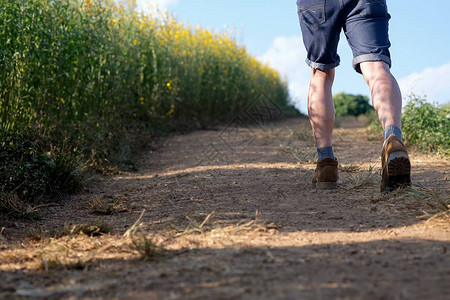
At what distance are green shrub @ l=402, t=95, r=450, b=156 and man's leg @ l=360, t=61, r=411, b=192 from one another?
240 centimetres

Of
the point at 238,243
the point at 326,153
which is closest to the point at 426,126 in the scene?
the point at 326,153

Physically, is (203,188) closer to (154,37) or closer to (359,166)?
(359,166)

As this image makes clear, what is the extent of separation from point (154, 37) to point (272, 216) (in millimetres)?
5690

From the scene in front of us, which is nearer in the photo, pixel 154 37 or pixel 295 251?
pixel 295 251

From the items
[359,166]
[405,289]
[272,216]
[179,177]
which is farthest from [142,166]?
[405,289]

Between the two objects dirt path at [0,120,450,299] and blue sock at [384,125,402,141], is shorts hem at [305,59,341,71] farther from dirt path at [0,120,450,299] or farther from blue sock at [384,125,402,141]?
dirt path at [0,120,450,299]

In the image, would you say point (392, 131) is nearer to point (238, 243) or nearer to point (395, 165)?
point (395, 165)

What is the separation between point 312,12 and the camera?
2.78 metres

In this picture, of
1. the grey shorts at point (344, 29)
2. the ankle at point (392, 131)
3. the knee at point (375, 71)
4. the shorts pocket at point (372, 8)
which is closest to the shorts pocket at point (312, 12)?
the grey shorts at point (344, 29)

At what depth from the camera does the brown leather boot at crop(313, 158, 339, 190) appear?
294cm

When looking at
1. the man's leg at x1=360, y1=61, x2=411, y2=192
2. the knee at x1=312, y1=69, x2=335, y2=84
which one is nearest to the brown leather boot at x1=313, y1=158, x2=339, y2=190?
the man's leg at x1=360, y1=61, x2=411, y2=192

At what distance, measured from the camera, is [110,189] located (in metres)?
3.56

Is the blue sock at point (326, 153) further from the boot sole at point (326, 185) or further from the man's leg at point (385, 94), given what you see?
the man's leg at point (385, 94)

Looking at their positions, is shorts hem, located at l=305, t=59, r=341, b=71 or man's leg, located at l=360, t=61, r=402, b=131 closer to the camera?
man's leg, located at l=360, t=61, r=402, b=131
